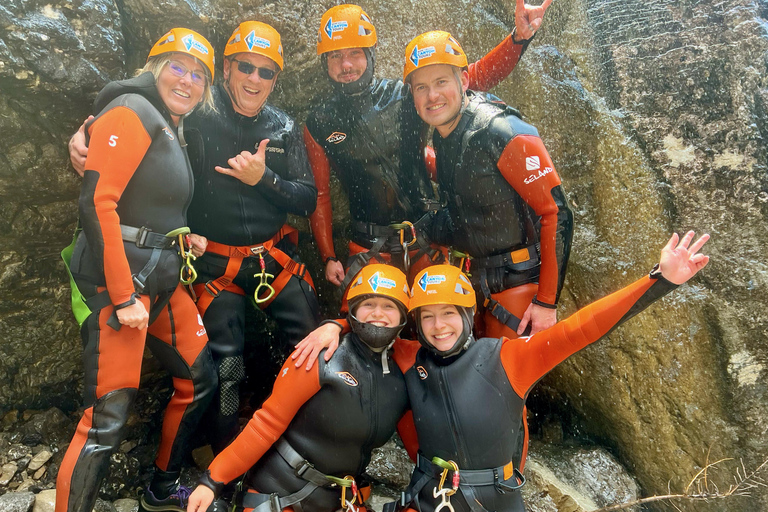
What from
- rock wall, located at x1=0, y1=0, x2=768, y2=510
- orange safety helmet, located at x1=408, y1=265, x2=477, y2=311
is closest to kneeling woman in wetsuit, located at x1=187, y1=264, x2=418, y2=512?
orange safety helmet, located at x1=408, y1=265, x2=477, y2=311

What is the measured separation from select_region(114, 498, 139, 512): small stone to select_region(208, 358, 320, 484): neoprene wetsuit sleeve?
1.59 m

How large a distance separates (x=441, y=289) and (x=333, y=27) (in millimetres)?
2296

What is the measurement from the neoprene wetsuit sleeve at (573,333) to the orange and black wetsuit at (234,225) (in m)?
1.74

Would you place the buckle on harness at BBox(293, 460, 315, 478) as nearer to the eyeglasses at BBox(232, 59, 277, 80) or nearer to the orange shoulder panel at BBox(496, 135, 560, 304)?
the orange shoulder panel at BBox(496, 135, 560, 304)

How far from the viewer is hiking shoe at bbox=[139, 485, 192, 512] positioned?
12.4 feet

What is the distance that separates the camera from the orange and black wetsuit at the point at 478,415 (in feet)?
10.4

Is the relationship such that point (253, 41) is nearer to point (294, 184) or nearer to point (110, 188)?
point (294, 184)

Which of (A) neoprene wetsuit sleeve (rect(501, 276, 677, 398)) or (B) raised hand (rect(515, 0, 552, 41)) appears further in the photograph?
(B) raised hand (rect(515, 0, 552, 41))

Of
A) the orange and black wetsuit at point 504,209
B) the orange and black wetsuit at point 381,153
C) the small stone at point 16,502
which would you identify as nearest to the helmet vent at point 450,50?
the orange and black wetsuit at point 504,209

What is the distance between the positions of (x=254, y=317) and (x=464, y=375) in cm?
274

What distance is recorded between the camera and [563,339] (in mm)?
3012

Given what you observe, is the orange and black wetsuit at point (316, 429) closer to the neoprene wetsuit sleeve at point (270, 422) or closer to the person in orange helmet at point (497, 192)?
the neoprene wetsuit sleeve at point (270, 422)

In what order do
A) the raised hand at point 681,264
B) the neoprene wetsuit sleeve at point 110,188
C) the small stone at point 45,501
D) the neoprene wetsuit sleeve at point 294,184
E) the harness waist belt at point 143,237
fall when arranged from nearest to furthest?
the raised hand at point 681,264, the neoprene wetsuit sleeve at point 110,188, the harness waist belt at point 143,237, the small stone at point 45,501, the neoprene wetsuit sleeve at point 294,184

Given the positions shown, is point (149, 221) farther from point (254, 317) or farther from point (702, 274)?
point (702, 274)
